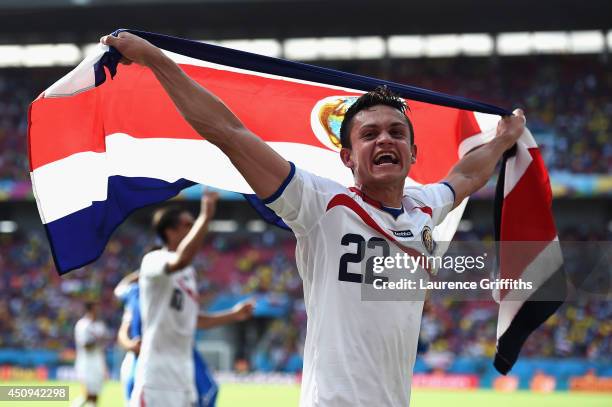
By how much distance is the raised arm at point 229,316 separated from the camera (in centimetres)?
669

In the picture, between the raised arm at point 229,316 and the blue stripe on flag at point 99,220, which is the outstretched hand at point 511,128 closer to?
the blue stripe on flag at point 99,220

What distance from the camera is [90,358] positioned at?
1510 cm

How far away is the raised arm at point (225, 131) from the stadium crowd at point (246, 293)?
2126 cm

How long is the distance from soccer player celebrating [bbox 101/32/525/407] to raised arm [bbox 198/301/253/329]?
3.36m

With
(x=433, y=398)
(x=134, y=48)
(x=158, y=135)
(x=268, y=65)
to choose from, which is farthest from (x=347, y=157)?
(x=433, y=398)

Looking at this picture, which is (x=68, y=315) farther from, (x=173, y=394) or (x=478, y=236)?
(x=173, y=394)

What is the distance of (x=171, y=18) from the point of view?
104 feet

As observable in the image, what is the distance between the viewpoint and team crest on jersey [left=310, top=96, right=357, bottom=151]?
461cm

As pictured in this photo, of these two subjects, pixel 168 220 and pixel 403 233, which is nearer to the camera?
pixel 403 233

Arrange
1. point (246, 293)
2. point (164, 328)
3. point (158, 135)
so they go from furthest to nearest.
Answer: point (246, 293), point (164, 328), point (158, 135)

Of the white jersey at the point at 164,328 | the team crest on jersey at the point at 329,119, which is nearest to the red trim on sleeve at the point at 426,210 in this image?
the team crest on jersey at the point at 329,119

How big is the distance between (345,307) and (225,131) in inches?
Result: 29.6

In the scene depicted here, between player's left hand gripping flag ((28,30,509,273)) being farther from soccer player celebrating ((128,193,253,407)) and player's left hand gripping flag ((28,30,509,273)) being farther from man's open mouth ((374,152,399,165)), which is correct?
soccer player celebrating ((128,193,253,407))

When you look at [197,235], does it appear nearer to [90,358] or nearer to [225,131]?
[225,131]
